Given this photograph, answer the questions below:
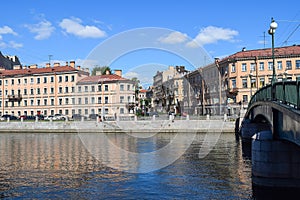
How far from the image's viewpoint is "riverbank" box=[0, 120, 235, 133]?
6506 cm

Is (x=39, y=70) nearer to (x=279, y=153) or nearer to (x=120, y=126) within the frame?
(x=120, y=126)

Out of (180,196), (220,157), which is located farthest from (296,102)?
(220,157)

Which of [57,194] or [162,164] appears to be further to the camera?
[162,164]

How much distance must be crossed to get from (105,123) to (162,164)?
4234 cm

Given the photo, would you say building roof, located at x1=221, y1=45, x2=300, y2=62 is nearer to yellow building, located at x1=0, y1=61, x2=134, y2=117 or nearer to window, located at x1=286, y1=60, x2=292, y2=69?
window, located at x1=286, y1=60, x2=292, y2=69

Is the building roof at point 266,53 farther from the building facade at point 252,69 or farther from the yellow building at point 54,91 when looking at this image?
the yellow building at point 54,91

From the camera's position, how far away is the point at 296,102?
1681 cm

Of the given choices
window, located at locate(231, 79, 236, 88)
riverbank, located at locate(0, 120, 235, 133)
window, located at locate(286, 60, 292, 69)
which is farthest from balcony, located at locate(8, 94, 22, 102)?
window, located at locate(286, 60, 292, 69)

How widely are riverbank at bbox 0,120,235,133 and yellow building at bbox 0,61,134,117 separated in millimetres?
20585

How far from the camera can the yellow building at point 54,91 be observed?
93625 mm

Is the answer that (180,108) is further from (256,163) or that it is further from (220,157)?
(256,163)

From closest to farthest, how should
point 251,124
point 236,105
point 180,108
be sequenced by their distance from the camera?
point 251,124 → point 236,105 → point 180,108

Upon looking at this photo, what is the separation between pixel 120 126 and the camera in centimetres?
6900

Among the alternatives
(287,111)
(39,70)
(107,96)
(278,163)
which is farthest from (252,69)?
(287,111)
